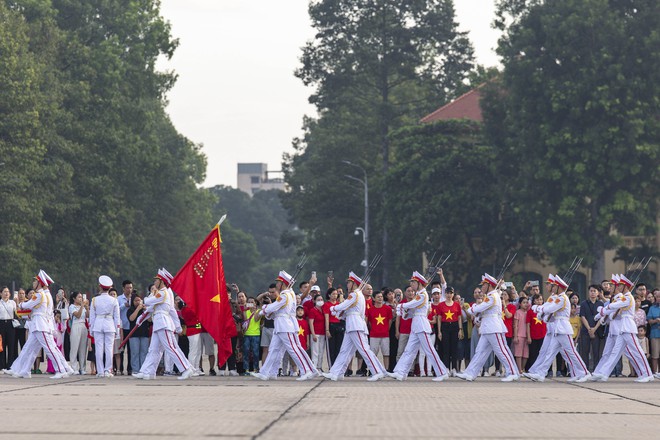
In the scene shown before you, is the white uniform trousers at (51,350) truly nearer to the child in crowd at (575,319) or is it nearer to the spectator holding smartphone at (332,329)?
the spectator holding smartphone at (332,329)

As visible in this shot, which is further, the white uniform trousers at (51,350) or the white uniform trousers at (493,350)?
the white uniform trousers at (51,350)

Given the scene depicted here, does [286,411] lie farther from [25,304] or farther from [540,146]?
[540,146]

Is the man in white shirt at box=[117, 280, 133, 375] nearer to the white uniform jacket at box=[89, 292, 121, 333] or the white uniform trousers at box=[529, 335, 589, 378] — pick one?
the white uniform jacket at box=[89, 292, 121, 333]

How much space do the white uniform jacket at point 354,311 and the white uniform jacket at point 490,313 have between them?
1908 mm

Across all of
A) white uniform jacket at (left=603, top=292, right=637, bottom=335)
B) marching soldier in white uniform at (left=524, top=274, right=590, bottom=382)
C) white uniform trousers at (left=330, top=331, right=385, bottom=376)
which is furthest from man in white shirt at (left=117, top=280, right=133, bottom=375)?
white uniform jacket at (left=603, top=292, right=637, bottom=335)

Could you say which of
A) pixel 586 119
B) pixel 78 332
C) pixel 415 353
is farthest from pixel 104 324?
pixel 586 119

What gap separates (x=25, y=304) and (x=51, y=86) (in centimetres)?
3171

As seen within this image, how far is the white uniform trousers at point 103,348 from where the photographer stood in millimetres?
25906

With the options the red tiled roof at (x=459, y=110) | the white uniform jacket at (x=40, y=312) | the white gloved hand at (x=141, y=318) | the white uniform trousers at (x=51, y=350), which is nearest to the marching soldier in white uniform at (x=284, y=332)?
the white gloved hand at (x=141, y=318)

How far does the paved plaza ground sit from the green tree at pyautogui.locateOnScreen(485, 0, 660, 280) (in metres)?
30.5

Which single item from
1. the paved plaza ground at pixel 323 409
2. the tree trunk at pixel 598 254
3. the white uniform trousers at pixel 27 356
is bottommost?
the paved plaza ground at pixel 323 409

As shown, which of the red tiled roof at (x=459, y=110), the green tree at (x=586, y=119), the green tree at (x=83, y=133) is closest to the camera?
the green tree at (x=83, y=133)

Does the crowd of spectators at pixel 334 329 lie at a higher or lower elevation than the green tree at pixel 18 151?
lower

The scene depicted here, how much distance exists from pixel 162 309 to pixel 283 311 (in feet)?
7.19
